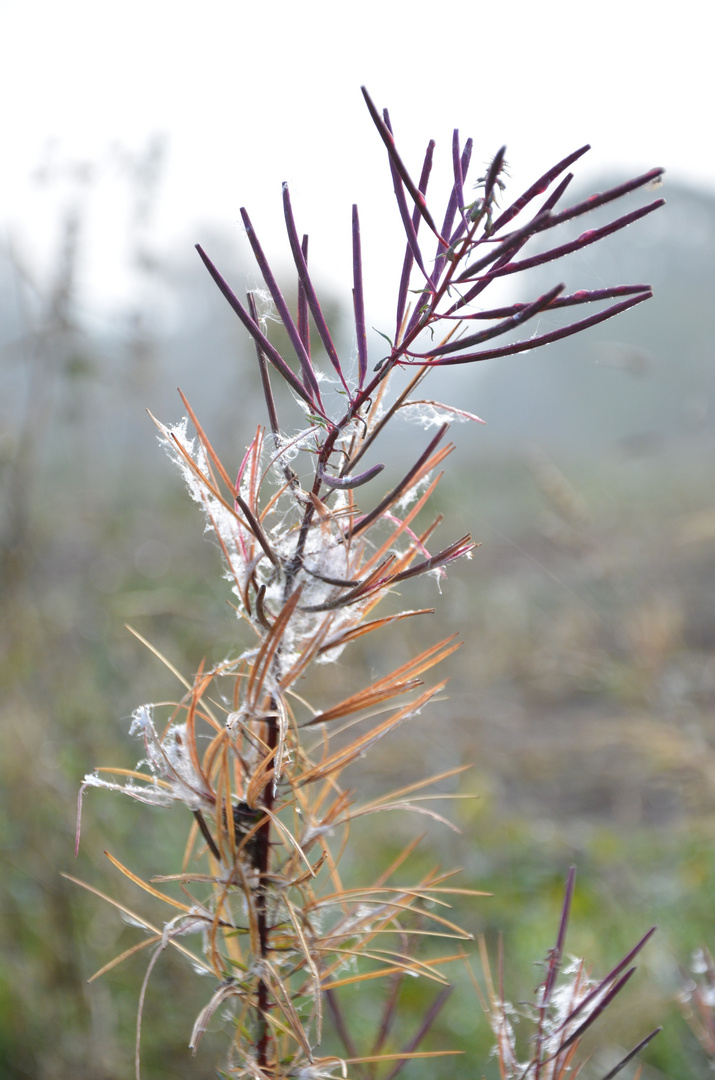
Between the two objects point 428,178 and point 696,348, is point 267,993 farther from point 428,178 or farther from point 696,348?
point 696,348

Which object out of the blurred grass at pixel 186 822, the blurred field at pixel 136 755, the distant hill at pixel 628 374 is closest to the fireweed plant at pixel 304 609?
the blurred field at pixel 136 755

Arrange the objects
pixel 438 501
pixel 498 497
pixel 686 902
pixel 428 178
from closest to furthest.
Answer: pixel 428 178, pixel 686 902, pixel 438 501, pixel 498 497

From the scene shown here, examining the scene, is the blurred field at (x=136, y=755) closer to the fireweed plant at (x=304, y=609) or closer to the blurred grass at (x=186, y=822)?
the blurred grass at (x=186, y=822)

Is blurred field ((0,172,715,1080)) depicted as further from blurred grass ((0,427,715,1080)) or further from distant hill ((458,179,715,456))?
distant hill ((458,179,715,456))

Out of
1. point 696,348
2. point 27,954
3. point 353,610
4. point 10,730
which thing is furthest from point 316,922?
point 696,348

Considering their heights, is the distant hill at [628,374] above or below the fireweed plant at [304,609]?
above

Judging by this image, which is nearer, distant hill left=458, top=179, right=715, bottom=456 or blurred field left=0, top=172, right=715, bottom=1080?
blurred field left=0, top=172, right=715, bottom=1080

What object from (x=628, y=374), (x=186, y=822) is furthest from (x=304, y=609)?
(x=628, y=374)

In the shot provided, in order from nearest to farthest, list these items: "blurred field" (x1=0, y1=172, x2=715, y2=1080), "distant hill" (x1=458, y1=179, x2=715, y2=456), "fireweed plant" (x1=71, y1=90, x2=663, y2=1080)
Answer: "fireweed plant" (x1=71, y1=90, x2=663, y2=1080), "blurred field" (x1=0, y1=172, x2=715, y2=1080), "distant hill" (x1=458, y1=179, x2=715, y2=456)

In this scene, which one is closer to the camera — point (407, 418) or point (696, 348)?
point (407, 418)

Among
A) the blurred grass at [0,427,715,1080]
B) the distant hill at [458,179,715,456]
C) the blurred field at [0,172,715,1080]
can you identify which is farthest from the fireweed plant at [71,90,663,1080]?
the distant hill at [458,179,715,456]

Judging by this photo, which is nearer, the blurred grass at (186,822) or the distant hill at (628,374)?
the blurred grass at (186,822)
